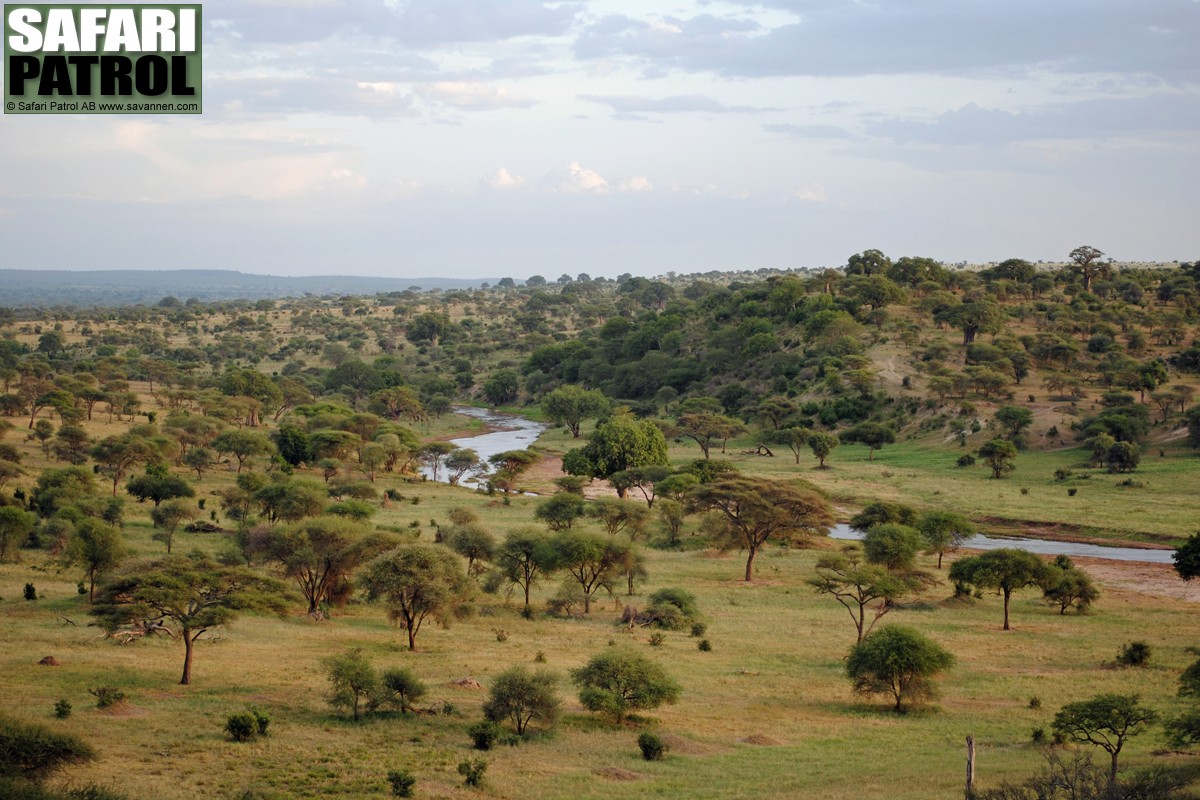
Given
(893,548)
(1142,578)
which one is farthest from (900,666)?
(1142,578)

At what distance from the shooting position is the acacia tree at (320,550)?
4072 centimetres

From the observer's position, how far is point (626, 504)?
187 feet

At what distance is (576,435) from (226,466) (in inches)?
1616

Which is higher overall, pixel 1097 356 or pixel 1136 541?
pixel 1097 356

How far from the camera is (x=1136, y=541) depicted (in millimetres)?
59781

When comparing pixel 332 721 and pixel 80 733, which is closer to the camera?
pixel 80 733

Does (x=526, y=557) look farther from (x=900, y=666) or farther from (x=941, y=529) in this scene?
(x=941, y=529)

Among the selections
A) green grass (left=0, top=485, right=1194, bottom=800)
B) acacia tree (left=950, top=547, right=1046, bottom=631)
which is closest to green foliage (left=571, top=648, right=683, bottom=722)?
green grass (left=0, top=485, right=1194, bottom=800)

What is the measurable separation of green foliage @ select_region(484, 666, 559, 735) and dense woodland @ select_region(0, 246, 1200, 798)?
82 millimetres

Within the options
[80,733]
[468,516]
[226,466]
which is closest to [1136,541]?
[468,516]

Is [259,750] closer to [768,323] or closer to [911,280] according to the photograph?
[768,323]

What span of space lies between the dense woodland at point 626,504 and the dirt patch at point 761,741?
1.29 meters

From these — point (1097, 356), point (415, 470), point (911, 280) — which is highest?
point (911, 280)

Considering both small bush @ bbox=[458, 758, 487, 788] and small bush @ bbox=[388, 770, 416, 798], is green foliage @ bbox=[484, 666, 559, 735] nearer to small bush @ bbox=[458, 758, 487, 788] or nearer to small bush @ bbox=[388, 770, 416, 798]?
small bush @ bbox=[458, 758, 487, 788]
